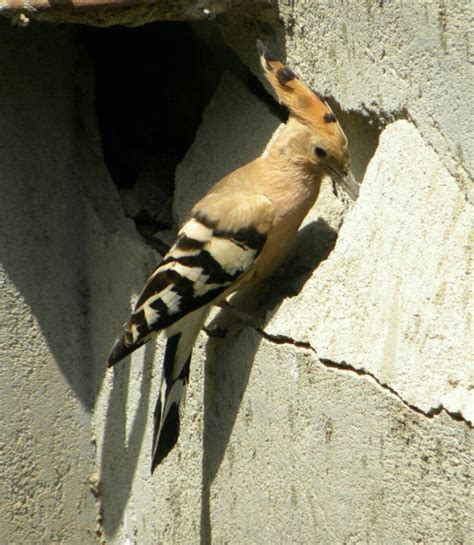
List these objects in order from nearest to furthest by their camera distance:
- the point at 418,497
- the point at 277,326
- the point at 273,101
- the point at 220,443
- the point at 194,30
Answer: the point at 418,497 < the point at 277,326 < the point at 220,443 < the point at 273,101 < the point at 194,30

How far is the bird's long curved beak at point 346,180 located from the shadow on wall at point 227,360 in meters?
0.20

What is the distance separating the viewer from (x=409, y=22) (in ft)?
11.1

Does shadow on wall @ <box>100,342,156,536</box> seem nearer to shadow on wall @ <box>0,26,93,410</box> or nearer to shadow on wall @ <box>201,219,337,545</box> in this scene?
shadow on wall @ <box>0,26,93,410</box>

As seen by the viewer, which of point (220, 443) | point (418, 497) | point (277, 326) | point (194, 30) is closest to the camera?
point (418, 497)

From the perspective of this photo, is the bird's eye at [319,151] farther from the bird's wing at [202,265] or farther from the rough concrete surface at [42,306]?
the rough concrete surface at [42,306]

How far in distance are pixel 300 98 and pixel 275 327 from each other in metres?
0.71

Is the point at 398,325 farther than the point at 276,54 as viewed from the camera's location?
No

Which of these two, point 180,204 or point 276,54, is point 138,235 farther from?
point 276,54

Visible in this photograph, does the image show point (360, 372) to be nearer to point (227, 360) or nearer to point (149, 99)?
point (227, 360)

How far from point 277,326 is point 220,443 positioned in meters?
0.51

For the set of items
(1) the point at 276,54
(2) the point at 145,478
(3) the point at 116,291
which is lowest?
(2) the point at 145,478

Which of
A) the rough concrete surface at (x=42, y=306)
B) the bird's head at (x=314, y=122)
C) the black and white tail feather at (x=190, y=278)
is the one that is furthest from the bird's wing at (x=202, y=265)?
the rough concrete surface at (x=42, y=306)

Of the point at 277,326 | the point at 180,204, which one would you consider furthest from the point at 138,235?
the point at 277,326

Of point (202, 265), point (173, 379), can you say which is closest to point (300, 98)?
point (202, 265)
